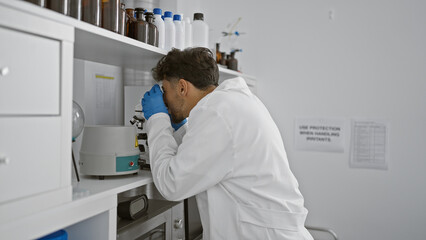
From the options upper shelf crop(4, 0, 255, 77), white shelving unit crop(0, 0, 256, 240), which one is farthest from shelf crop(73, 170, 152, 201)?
upper shelf crop(4, 0, 255, 77)

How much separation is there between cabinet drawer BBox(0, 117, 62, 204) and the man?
455 millimetres

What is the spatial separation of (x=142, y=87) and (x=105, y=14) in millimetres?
855

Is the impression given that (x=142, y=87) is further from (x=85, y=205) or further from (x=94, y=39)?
(x=85, y=205)

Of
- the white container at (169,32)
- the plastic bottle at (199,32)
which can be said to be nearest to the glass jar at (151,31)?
the white container at (169,32)

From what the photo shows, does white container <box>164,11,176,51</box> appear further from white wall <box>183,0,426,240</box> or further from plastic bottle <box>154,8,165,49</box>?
white wall <box>183,0,426,240</box>

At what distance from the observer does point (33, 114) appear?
2.89 feet

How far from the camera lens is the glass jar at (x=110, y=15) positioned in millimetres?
1211

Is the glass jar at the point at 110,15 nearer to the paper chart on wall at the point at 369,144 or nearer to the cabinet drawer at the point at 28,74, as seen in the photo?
the cabinet drawer at the point at 28,74

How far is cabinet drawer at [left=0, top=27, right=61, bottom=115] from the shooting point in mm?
804

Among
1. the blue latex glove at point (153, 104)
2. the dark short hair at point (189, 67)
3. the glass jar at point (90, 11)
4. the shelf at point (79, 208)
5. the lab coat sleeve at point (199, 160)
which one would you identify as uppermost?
the glass jar at point (90, 11)

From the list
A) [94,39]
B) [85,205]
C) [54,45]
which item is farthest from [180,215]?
[54,45]

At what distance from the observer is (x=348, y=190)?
8.34 feet

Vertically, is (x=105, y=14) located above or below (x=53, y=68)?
above

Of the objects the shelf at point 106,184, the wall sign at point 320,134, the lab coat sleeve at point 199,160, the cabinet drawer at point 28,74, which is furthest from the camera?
the wall sign at point 320,134
